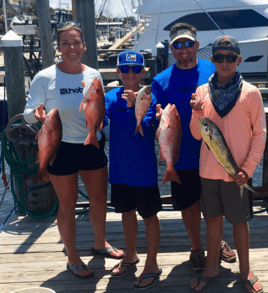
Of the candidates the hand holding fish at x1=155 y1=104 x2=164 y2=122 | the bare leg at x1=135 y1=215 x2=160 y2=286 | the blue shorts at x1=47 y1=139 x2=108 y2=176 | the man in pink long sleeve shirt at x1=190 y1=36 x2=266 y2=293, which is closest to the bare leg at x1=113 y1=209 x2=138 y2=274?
the bare leg at x1=135 y1=215 x2=160 y2=286

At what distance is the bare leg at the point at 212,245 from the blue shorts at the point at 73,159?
3.35 feet

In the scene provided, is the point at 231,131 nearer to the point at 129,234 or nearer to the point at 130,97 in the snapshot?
the point at 130,97

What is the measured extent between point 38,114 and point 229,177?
4.66ft

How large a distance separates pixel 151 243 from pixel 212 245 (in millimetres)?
466

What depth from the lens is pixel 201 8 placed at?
15719 mm

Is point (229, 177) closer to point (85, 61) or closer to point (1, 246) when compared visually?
point (1, 246)

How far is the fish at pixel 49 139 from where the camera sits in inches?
113

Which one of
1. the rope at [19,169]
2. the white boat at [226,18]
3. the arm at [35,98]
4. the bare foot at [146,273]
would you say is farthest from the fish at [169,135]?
the white boat at [226,18]

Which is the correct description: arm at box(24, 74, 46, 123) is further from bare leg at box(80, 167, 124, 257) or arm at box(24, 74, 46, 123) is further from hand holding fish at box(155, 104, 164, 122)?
hand holding fish at box(155, 104, 164, 122)

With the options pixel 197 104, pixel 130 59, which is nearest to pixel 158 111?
pixel 197 104

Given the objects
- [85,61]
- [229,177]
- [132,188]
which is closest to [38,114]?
[132,188]

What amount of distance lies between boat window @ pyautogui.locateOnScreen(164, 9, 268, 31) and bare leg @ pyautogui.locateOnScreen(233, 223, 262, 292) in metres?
14.1

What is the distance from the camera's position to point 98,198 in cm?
347

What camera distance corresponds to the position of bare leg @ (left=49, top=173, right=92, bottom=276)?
3234mm
